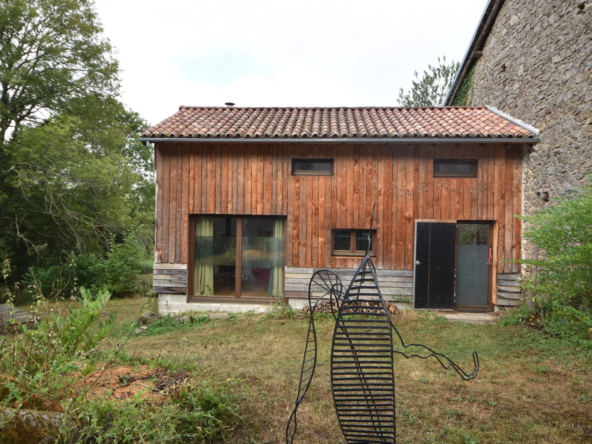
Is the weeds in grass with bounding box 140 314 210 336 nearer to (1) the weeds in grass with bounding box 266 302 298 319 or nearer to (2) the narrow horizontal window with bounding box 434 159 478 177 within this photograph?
(1) the weeds in grass with bounding box 266 302 298 319

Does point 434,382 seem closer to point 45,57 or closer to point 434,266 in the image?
point 434,266

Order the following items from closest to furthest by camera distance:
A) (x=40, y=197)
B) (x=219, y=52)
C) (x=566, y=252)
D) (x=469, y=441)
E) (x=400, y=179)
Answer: (x=469, y=441)
(x=566, y=252)
(x=400, y=179)
(x=40, y=197)
(x=219, y=52)

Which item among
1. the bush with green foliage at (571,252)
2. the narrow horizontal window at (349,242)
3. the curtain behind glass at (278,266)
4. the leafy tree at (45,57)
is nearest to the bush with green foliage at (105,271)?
the leafy tree at (45,57)

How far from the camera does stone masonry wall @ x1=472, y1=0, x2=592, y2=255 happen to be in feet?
21.9

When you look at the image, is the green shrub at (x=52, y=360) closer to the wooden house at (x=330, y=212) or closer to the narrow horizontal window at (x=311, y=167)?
the wooden house at (x=330, y=212)

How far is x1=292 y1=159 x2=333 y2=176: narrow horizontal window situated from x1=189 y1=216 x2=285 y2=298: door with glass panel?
1.27 metres

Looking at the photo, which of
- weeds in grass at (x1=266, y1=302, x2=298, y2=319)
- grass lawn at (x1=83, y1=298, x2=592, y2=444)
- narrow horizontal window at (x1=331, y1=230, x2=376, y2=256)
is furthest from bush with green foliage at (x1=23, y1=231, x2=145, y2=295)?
narrow horizontal window at (x1=331, y1=230, x2=376, y2=256)

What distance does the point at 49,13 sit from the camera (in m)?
12.0

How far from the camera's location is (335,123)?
30.3 feet

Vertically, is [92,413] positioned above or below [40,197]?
below

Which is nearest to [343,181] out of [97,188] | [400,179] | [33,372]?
[400,179]

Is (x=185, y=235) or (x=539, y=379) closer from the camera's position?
(x=539, y=379)

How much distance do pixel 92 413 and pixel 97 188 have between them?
36.1 ft

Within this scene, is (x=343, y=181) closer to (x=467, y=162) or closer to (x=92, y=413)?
(x=467, y=162)
